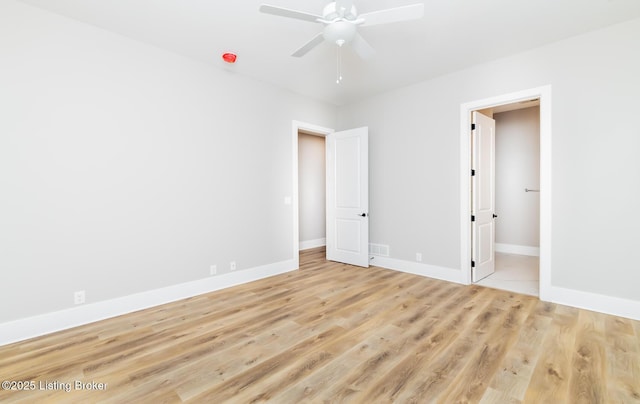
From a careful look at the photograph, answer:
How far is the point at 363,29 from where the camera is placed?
2.90 m

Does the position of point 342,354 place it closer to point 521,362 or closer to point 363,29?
point 521,362

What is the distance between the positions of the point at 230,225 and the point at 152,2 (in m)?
2.54

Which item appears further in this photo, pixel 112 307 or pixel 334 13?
pixel 112 307

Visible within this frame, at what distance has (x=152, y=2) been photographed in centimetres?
253

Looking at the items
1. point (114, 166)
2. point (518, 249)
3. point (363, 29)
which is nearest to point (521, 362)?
point (363, 29)

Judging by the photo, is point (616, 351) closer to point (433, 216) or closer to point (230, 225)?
point (433, 216)

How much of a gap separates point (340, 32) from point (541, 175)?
2840 mm

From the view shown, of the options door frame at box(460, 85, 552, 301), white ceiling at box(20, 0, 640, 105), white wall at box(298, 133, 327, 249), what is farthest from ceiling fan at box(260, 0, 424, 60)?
white wall at box(298, 133, 327, 249)

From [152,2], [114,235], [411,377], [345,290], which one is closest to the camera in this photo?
[411,377]

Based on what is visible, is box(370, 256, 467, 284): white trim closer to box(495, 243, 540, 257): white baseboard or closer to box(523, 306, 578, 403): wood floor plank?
box(523, 306, 578, 403): wood floor plank

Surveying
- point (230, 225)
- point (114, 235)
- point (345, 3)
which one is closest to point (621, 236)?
point (345, 3)

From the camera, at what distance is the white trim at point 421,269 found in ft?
13.2

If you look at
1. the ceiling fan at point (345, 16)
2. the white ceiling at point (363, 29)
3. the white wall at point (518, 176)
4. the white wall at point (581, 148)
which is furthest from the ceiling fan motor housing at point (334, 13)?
the white wall at point (518, 176)

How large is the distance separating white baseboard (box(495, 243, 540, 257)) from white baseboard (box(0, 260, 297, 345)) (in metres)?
5.04
